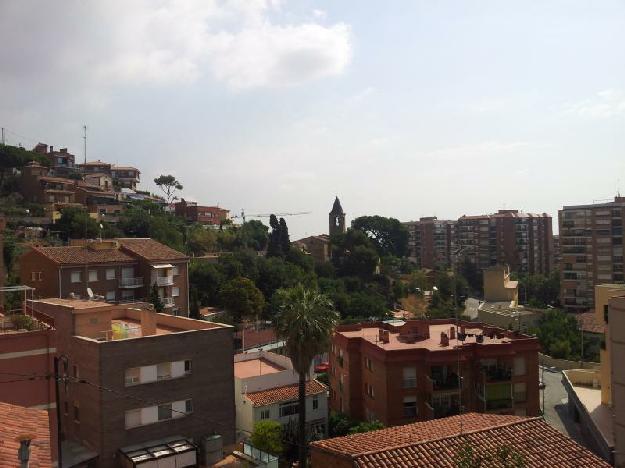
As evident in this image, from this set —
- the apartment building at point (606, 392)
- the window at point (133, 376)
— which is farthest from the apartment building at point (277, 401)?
the apartment building at point (606, 392)

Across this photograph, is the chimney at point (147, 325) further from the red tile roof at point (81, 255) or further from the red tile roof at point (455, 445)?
the red tile roof at point (81, 255)

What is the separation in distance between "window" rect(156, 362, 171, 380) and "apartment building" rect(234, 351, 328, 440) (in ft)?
25.2

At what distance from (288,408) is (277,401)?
1075 millimetres

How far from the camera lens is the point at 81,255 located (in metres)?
Result: 47.3

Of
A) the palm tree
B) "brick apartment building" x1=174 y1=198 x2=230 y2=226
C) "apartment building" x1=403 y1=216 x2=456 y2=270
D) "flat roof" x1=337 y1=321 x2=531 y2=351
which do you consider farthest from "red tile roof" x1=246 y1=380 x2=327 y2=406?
"apartment building" x1=403 y1=216 x2=456 y2=270

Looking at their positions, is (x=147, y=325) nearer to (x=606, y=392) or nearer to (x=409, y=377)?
(x=409, y=377)

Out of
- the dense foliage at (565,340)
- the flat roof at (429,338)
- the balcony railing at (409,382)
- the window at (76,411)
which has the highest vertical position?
the flat roof at (429,338)

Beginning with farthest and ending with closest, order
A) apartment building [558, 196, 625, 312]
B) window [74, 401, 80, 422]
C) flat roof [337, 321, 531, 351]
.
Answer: apartment building [558, 196, 625, 312], flat roof [337, 321, 531, 351], window [74, 401, 80, 422]

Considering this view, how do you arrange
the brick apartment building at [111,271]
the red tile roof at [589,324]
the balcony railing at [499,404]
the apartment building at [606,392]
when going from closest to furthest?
the apartment building at [606,392] < the balcony railing at [499,404] < the brick apartment building at [111,271] < the red tile roof at [589,324]

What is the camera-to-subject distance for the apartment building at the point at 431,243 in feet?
425

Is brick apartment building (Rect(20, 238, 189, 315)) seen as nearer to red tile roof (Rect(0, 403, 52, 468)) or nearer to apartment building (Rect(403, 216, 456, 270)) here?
red tile roof (Rect(0, 403, 52, 468))

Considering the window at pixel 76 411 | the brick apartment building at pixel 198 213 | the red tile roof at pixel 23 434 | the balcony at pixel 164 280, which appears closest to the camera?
the red tile roof at pixel 23 434

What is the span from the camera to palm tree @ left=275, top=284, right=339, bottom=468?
2747 centimetres

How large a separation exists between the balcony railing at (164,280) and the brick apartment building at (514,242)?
2737 inches
